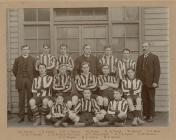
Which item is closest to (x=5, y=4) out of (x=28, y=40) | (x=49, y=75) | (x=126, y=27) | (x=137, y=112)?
(x=28, y=40)

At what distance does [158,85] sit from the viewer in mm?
3225

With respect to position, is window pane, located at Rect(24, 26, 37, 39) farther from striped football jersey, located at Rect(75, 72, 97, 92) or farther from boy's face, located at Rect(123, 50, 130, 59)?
boy's face, located at Rect(123, 50, 130, 59)

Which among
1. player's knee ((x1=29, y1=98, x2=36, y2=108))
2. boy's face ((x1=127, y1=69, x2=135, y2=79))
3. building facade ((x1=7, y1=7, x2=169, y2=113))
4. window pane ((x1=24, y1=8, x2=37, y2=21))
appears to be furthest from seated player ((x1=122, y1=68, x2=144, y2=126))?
window pane ((x1=24, y1=8, x2=37, y2=21))

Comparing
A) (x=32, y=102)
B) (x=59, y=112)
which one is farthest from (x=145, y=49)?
(x=32, y=102)

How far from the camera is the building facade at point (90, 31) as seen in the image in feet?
10.4

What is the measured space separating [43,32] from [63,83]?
0.32 meters

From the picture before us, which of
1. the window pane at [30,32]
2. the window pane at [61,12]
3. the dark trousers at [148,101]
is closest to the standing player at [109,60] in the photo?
the dark trousers at [148,101]

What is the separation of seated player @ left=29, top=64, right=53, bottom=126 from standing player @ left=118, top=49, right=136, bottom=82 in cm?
40

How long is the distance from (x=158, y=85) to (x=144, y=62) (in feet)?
0.53

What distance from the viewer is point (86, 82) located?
3.22 m

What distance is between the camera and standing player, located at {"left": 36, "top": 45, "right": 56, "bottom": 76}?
3.24 metres

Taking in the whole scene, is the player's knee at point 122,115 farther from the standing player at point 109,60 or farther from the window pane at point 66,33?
the window pane at point 66,33

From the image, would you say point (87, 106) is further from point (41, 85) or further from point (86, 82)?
point (41, 85)
